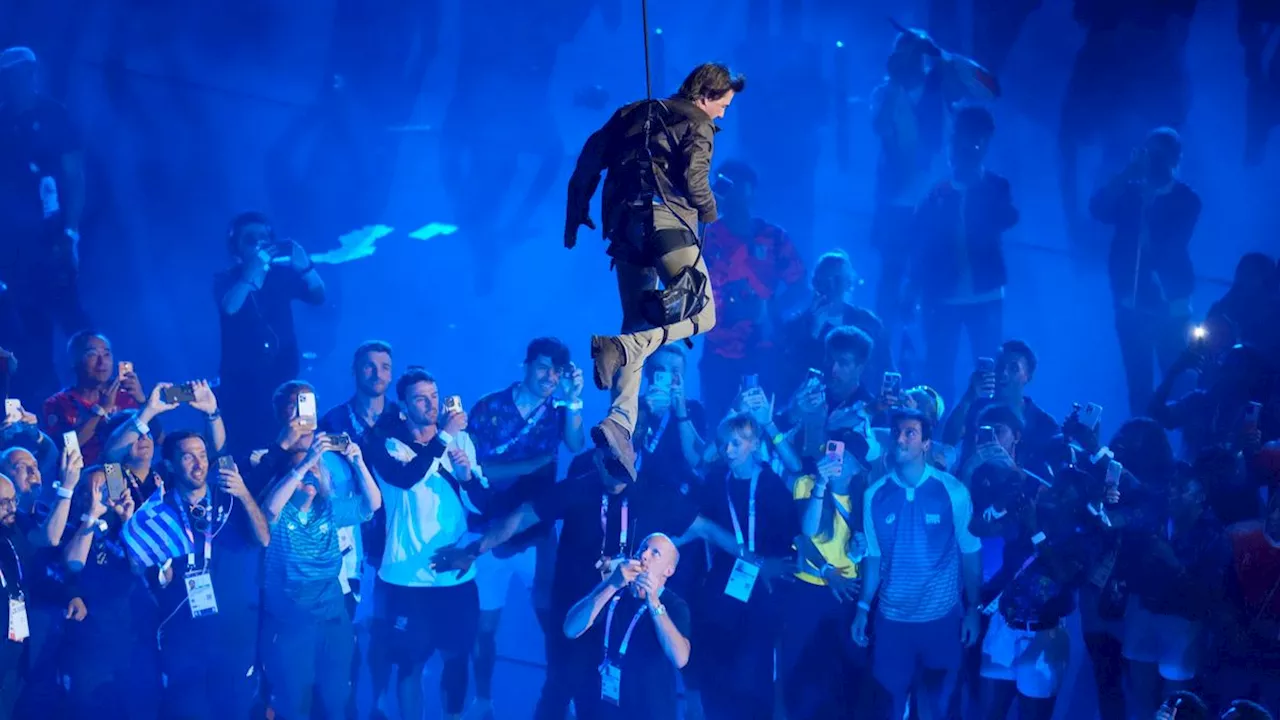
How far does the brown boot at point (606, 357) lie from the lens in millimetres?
3633

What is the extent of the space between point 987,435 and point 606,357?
11.7 ft

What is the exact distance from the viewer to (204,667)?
20.1ft

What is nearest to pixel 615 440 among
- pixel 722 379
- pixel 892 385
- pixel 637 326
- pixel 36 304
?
pixel 637 326

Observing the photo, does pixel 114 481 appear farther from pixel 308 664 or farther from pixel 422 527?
pixel 422 527

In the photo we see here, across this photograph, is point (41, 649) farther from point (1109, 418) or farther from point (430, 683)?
point (1109, 418)

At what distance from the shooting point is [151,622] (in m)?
6.13

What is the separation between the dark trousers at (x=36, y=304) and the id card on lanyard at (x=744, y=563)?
15.4 feet

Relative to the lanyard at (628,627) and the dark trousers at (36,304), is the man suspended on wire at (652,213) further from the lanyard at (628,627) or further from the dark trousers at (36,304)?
the dark trousers at (36,304)

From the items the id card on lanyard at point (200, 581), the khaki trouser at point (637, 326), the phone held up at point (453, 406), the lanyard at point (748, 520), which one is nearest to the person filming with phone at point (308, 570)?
the id card on lanyard at point (200, 581)

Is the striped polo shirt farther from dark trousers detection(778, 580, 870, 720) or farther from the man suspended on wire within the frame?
the man suspended on wire

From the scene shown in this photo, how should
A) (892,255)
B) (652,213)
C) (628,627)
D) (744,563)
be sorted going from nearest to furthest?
(652,213) < (628,627) < (744,563) < (892,255)

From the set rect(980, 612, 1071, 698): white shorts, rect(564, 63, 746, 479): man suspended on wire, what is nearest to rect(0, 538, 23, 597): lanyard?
rect(564, 63, 746, 479): man suspended on wire

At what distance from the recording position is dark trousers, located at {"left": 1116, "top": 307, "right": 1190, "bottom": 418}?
733 centimetres

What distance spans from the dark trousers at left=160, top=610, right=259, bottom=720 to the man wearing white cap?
2.38 meters
